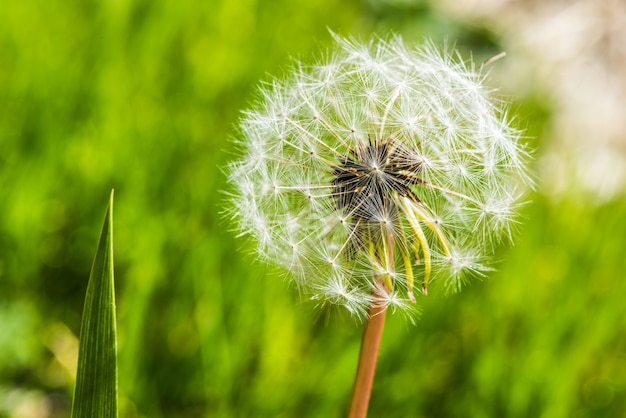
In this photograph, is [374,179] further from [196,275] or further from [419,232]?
[196,275]

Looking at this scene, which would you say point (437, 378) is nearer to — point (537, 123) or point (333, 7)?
point (537, 123)

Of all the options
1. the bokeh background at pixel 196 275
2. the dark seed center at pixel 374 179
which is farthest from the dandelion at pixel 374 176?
the bokeh background at pixel 196 275

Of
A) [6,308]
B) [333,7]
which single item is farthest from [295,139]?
[333,7]

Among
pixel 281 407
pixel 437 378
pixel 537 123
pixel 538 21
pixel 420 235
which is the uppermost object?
pixel 538 21

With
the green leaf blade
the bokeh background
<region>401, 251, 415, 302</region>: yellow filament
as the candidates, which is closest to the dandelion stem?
<region>401, 251, 415, 302</region>: yellow filament

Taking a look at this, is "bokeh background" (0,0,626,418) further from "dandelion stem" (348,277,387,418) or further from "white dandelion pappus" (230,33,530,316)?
"dandelion stem" (348,277,387,418)

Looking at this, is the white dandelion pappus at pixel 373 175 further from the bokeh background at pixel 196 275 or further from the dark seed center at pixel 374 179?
the bokeh background at pixel 196 275
